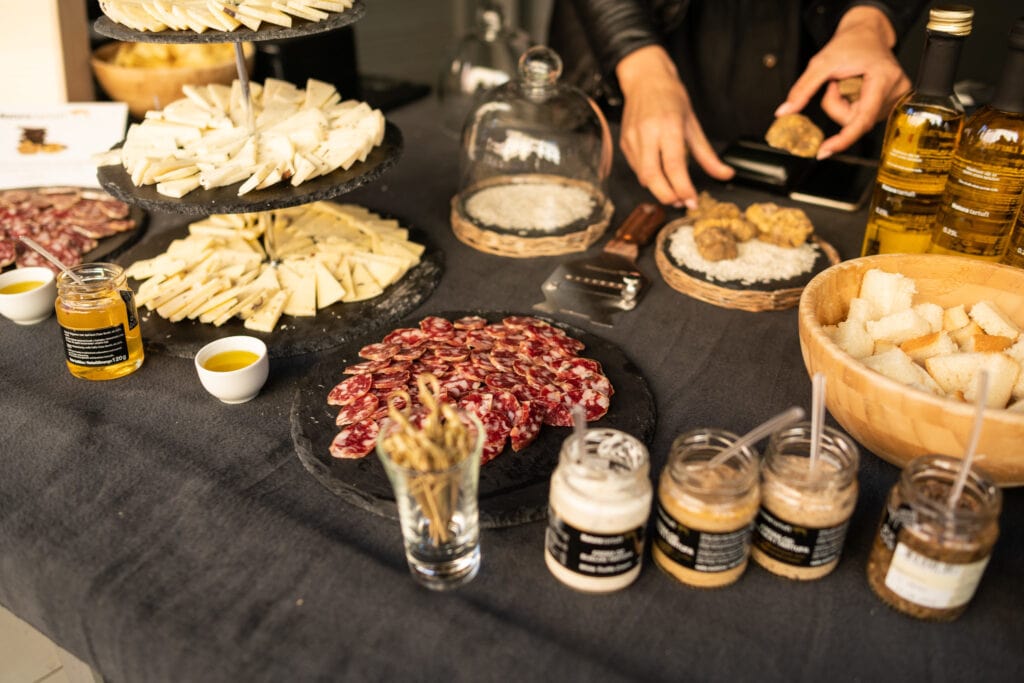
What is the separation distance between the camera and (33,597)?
3.42 ft

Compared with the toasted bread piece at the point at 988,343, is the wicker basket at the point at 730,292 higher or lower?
lower

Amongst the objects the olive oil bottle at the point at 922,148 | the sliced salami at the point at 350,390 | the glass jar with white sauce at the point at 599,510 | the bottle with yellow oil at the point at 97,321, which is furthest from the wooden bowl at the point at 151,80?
the glass jar with white sauce at the point at 599,510

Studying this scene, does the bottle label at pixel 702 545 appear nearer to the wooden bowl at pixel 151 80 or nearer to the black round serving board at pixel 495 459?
the black round serving board at pixel 495 459

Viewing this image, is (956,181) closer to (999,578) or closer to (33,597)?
(999,578)


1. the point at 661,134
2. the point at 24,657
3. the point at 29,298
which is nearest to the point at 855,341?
the point at 661,134

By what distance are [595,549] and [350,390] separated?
52 centimetres

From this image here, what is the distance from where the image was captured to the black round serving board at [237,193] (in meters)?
1.34

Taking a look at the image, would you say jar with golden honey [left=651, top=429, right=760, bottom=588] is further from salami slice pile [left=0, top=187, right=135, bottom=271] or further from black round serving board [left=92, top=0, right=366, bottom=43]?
salami slice pile [left=0, top=187, right=135, bottom=271]

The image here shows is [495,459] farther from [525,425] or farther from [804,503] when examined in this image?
[804,503]

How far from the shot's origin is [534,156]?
195 cm

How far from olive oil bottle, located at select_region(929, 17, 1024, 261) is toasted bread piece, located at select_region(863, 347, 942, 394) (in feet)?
1.29

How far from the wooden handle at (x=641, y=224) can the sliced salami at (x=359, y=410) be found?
732 millimetres

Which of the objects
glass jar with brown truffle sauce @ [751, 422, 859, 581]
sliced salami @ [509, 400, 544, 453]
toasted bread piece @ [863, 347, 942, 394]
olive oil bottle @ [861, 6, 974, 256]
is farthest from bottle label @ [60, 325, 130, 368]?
olive oil bottle @ [861, 6, 974, 256]

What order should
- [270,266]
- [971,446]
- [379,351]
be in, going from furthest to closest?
[270,266], [379,351], [971,446]
